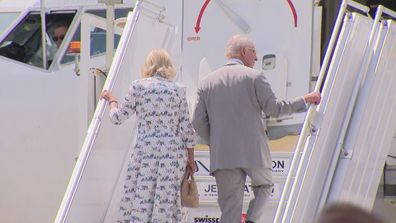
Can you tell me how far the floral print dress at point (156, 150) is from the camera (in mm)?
5898

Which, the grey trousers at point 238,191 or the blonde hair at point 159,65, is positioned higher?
the blonde hair at point 159,65

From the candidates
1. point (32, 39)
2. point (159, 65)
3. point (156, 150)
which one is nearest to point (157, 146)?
point (156, 150)

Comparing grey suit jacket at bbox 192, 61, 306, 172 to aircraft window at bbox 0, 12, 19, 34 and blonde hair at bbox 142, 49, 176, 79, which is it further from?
aircraft window at bbox 0, 12, 19, 34

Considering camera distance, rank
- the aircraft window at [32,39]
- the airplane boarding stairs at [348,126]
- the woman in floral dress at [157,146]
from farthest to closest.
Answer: the aircraft window at [32,39] → the woman in floral dress at [157,146] → the airplane boarding stairs at [348,126]

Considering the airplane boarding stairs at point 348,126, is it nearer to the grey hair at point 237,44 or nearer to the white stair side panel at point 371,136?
the white stair side panel at point 371,136

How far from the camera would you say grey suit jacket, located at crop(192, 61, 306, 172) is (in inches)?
235

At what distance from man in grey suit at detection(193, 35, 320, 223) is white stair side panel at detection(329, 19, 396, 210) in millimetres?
505

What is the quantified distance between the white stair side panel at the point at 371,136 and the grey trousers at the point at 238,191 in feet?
1.60

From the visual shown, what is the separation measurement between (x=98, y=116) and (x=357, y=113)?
173 cm

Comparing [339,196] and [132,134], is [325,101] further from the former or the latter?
[132,134]

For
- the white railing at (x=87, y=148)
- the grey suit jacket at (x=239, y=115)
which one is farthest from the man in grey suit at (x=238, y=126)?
the white railing at (x=87, y=148)

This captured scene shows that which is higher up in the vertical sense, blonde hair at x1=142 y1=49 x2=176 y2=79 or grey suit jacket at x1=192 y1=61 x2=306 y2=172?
blonde hair at x1=142 y1=49 x2=176 y2=79

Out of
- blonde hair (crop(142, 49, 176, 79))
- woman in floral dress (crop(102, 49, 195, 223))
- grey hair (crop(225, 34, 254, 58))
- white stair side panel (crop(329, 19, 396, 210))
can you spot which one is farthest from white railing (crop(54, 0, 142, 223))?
white stair side panel (crop(329, 19, 396, 210))

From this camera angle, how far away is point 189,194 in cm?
596
